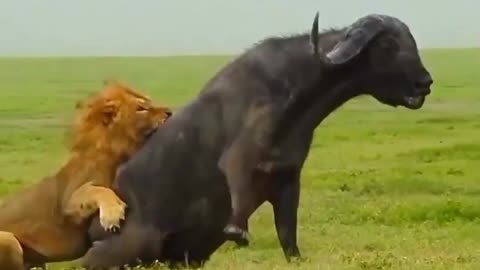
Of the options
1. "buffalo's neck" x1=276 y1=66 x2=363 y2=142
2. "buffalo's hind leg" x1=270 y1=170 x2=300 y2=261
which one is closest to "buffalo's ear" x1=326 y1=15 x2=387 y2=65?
"buffalo's neck" x1=276 y1=66 x2=363 y2=142

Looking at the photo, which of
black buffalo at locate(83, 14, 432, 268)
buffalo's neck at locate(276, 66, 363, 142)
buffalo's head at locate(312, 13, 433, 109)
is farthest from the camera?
buffalo's head at locate(312, 13, 433, 109)

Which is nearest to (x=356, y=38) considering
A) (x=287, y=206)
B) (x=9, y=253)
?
(x=287, y=206)

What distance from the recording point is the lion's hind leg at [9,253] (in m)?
7.99

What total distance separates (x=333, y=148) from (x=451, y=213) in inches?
422

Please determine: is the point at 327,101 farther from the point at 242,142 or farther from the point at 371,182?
the point at 371,182

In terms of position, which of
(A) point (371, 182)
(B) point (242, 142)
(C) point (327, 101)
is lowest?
(A) point (371, 182)

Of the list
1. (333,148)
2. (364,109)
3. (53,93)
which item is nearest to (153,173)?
(333,148)

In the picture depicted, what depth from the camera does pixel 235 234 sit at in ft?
27.8

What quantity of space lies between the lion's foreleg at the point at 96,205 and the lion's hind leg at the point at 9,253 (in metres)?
0.51

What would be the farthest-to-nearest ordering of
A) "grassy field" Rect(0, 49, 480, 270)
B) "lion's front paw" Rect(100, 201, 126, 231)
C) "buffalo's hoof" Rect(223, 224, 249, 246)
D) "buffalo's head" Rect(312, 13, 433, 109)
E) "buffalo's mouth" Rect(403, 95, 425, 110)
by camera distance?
"grassy field" Rect(0, 49, 480, 270), "buffalo's mouth" Rect(403, 95, 425, 110), "buffalo's head" Rect(312, 13, 433, 109), "buffalo's hoof" Rect(223, 224, 249, 246), "lion's front paw" Rect(100, 201, 126, 231)

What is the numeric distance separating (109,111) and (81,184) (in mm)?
510

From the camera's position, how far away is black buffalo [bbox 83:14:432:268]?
8.60m

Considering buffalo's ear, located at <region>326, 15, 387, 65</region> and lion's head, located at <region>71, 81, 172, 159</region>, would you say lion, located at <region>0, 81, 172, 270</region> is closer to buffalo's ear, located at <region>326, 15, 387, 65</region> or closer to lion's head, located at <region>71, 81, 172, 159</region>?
lion's head, located at <region>71, 81, 172, 159</region>

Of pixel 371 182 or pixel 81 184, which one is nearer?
pixel 81 184
